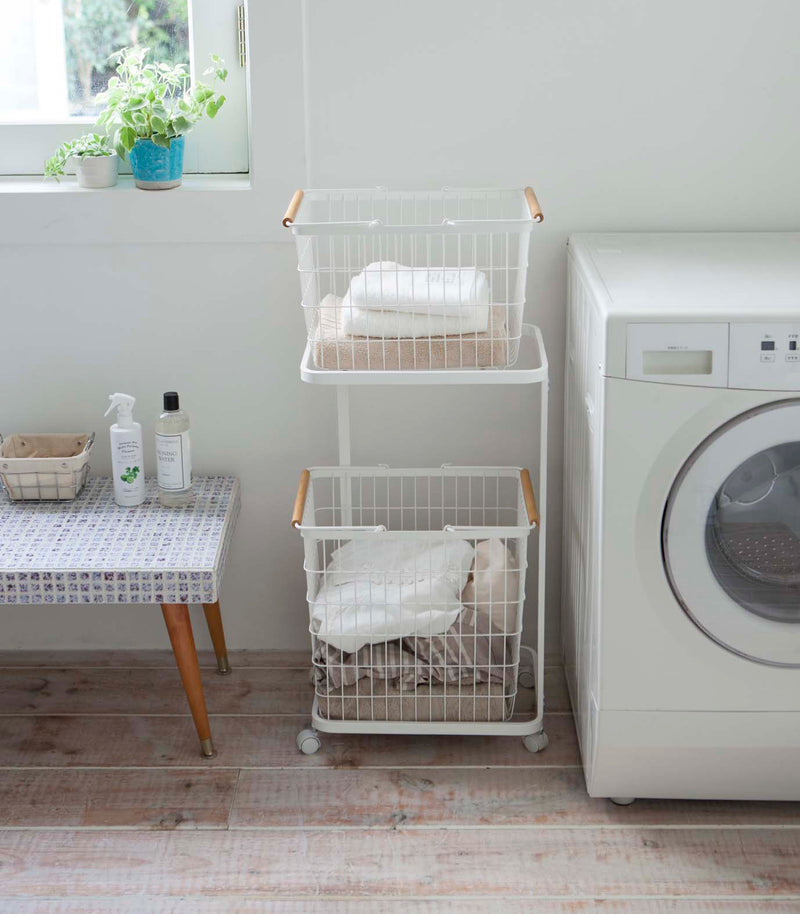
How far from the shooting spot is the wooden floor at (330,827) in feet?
5.40

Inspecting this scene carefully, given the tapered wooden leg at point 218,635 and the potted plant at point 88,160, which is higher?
the potted plant at point 88,160

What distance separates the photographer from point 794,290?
5.25ft

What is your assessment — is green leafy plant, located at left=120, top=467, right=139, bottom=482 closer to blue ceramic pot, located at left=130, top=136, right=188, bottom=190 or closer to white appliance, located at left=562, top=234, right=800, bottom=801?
blue ceramic pot, located at left=130, top=136, right=188, bottom=190

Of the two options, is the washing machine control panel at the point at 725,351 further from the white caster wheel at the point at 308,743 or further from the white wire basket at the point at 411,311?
the white caster wheel at the point at 308,743

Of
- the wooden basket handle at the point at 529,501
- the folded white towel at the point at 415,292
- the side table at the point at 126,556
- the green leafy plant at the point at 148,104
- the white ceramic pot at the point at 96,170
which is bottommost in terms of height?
the side table at the point at 126,556

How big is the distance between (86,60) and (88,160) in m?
0.22

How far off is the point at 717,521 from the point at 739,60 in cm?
84

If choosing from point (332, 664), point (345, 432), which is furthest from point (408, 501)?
point (332, 664)

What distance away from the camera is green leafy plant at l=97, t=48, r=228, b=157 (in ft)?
6.44

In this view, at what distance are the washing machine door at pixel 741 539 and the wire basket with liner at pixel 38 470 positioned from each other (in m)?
1.07

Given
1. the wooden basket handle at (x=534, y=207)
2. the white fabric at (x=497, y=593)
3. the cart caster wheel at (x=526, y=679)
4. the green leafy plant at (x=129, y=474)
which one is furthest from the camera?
the cart caster wheel at (x=526, y=679)

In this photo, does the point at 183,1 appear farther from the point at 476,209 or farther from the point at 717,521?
the point at 717,521

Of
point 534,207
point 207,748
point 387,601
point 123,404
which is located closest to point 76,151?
point 123,404

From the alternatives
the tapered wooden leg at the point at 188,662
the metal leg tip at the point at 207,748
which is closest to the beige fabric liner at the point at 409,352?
the tapered wooden leg at the point at 188,662
